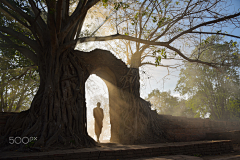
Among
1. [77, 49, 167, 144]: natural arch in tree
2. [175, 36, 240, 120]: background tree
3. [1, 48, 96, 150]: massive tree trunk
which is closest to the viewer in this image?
[1, 48, 96, 150]: massive tree trunk

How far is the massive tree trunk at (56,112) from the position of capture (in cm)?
510

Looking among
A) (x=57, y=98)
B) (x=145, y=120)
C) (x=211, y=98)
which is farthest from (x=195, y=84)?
(x=57, y=98)

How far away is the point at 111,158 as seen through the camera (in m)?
4.35

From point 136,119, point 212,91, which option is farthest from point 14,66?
point 212,91

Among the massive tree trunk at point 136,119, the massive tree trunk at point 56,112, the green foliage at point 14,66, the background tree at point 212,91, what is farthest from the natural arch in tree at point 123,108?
the background tree at point 212,91

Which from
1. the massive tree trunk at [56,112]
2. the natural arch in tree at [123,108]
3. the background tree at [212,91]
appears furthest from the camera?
the background tree at [212,91]

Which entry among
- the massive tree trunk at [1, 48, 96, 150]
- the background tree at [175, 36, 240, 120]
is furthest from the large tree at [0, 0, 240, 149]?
the background tree at [175, 36, 240, 120]

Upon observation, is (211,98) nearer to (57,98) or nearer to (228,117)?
(228,117)

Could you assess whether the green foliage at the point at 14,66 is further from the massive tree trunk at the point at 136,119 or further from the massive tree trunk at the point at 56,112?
the massive tree trunk at the point at 136,119

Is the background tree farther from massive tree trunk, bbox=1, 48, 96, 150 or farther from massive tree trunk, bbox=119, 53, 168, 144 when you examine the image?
massive tree trunk, bbox=1, 48, 96, 150

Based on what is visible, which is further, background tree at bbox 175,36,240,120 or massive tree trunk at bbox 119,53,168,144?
background tree at bbox 175,36,240,120

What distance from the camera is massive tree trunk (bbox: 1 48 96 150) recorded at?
510 centimetres

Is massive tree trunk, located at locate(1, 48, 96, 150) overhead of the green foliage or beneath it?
beneath

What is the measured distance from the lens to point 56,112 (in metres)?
5.54
